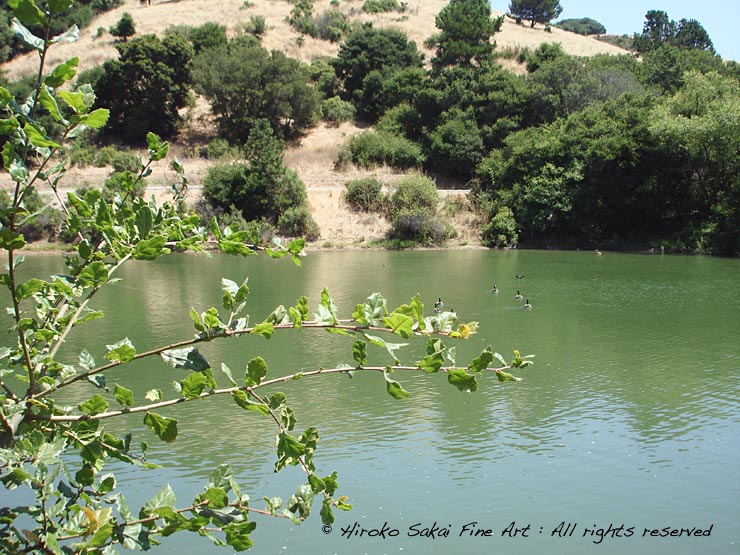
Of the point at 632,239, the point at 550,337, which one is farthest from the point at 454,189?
→ the point at 550,337

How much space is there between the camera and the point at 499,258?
106 feet

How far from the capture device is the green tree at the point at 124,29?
59438mm

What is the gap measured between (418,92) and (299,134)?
870 centimetres

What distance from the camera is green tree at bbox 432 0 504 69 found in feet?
167

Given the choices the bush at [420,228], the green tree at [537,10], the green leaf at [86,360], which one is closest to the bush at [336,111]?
the bush at [420,228]

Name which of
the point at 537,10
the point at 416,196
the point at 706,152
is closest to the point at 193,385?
the point at 706,152

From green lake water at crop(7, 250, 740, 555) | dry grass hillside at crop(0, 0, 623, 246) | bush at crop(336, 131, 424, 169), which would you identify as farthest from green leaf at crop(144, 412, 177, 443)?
bush at crop(336, 131, 424, 169)

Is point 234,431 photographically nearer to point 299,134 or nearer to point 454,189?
point 454,189

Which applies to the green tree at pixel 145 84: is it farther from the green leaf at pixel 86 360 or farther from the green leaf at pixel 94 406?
the green leaf at pixel 94 406

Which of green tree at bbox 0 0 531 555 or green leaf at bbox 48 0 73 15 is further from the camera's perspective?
green tree at bbox 0 0 531 555

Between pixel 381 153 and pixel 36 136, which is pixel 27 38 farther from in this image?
pixel 381 153

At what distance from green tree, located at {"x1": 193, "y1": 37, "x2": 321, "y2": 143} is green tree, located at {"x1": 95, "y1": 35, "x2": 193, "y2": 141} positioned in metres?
1.62

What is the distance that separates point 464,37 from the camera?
52.5 m

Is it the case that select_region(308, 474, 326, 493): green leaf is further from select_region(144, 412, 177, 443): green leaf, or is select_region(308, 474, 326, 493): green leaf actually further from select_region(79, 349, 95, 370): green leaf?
select_region(79, 349, 95, 370): green leaf
